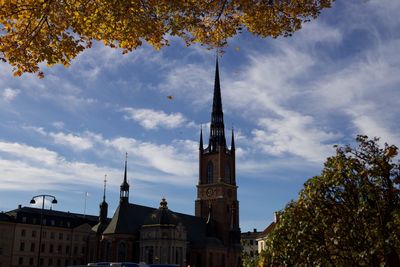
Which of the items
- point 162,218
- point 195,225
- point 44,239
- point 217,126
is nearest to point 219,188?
point 195,225

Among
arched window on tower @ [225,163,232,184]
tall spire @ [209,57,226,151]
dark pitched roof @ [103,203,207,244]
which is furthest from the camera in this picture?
tall spire @ [209,57,226,151]

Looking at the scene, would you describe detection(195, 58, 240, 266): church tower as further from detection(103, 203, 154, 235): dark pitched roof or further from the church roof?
the church roof

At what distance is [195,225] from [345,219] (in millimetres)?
79467

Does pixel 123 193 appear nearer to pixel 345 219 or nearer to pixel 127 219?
pixel 127 219

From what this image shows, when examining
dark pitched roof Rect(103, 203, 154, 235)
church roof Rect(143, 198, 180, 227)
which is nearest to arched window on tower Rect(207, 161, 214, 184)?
dark pitched roof Rect(103, 203, 154, 235)

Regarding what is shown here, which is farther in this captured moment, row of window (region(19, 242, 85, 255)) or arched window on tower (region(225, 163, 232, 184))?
arched window on tower (region(225, 163, 232, 184))

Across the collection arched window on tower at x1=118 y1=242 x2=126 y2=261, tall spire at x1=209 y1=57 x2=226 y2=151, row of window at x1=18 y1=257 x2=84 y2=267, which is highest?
tall spire at x1=209 y1=57 x2=226 y2=151

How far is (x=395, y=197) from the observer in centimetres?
1502

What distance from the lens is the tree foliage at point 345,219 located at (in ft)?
47.7

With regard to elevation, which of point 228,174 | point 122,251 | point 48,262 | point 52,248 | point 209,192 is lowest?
point 48,262

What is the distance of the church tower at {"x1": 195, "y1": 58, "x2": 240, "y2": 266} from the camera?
312 ft

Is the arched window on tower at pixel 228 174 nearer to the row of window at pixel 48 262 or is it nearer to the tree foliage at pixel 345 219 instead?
the row of window at pixel 48 262

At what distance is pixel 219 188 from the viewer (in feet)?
316

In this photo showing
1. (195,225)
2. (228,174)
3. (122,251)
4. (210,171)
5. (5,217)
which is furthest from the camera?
(228,174)
